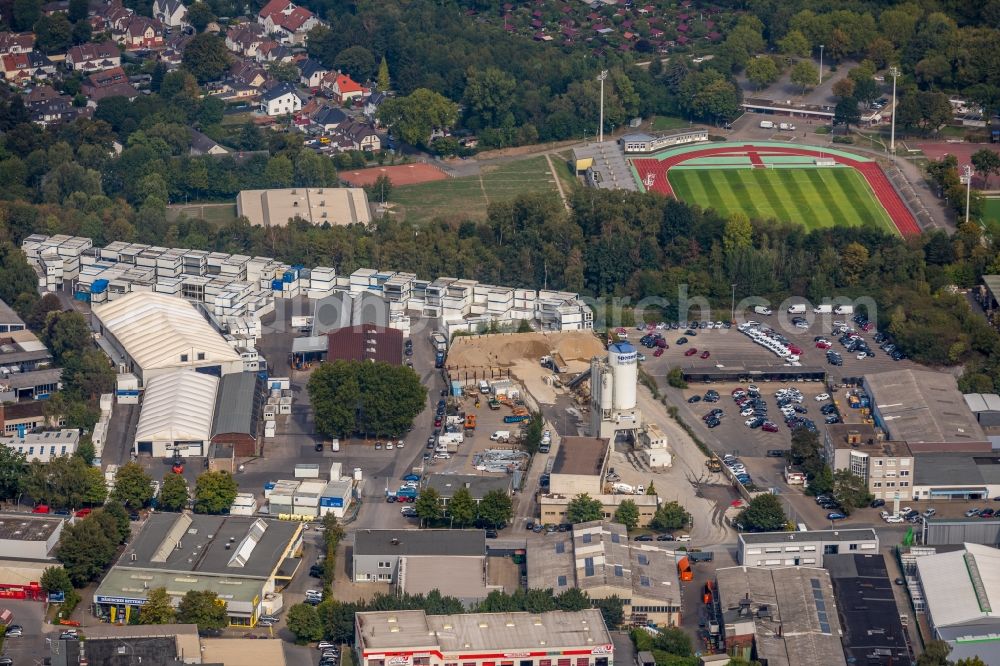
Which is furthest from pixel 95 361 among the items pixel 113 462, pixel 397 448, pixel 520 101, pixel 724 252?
pixel 520 101

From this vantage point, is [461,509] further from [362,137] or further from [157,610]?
[362,137]

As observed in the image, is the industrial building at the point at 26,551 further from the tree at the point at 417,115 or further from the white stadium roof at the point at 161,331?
the tree at the point at 417,115

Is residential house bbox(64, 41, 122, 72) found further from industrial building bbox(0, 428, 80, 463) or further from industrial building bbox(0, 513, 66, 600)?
→ industrial building bbox(0, 513, 66, 600)

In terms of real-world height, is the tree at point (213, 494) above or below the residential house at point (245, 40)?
above

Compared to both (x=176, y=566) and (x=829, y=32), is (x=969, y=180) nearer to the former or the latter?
(x=829, y=32)

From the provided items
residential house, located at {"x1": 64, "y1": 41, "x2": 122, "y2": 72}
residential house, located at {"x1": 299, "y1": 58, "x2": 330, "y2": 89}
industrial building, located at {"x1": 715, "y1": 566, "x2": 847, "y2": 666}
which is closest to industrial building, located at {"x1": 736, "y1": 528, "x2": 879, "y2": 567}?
industrial building, located at {"x1": 715, "y1": 566, "x2": 847, "y2": 666}

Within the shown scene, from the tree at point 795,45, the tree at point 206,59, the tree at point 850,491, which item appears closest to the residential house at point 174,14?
the tree at point 206,59
